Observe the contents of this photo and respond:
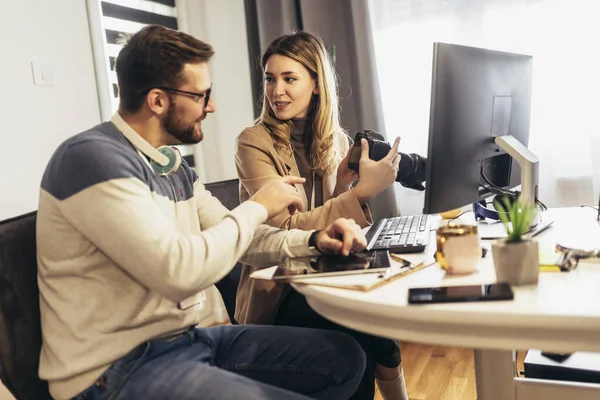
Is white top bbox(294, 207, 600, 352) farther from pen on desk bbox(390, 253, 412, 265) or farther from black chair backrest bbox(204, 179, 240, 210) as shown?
black chair backrest bbox(204, 179, 240, 210)

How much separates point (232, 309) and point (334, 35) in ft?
5.27

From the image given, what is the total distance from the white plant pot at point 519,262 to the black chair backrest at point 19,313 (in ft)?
2.60

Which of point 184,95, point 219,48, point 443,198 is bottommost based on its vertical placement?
point 443,198

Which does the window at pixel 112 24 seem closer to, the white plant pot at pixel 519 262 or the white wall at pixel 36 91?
the white wall at pixel 36 91

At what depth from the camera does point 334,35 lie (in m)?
2.64

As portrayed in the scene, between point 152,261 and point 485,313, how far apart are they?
20.3 inches

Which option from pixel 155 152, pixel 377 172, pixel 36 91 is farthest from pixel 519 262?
pixel 36 91

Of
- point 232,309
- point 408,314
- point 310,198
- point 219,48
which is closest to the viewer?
point 408,314

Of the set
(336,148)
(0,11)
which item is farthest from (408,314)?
(0,11)

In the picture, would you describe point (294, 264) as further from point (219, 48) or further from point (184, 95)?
point (219, 48)

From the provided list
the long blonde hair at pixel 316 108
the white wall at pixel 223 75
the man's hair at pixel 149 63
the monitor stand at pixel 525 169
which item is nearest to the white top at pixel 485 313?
the monitor stand at pixel 525 169

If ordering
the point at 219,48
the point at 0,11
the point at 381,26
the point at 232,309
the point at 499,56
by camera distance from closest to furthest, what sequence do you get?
the point at 499,56
the point at 232,309
the point at 0,11
the point at 381,26
the point at 219,48

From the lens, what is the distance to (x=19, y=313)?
37.3 inches

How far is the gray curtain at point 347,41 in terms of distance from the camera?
100 inches
